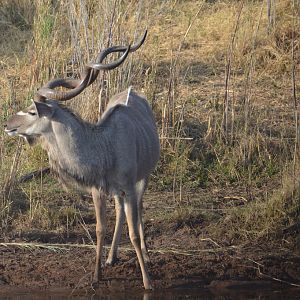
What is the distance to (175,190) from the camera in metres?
8.63

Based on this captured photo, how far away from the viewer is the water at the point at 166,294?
22.3 ft

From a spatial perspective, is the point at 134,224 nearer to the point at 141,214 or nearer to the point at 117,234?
the point at 117,234

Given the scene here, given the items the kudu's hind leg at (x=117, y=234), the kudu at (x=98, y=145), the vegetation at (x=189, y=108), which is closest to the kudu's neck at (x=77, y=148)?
the kudu at (x=98, y=145)

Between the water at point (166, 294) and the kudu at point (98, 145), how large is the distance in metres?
0.13

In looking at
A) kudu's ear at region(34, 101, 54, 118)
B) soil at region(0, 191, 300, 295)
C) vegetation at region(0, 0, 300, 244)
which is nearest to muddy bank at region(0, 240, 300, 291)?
soil at region(0, 191, 300, 295)

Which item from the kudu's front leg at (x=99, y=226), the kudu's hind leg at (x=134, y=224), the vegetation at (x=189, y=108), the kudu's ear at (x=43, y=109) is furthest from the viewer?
the vegetation at (x=189, y=108)

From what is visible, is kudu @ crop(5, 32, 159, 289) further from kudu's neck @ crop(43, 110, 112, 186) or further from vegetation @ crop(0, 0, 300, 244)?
vegetation @ crop(0, 0, 300, 244)

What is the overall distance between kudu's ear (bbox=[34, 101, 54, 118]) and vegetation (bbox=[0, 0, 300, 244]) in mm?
1489

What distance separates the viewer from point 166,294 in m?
6.85

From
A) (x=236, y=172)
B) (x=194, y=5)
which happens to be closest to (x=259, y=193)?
(x=236, y=172)

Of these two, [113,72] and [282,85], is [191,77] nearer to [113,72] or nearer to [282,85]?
[282,85]

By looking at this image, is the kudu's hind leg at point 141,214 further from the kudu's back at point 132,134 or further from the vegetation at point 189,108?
the vegetation at point 189,108

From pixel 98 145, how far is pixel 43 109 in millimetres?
507

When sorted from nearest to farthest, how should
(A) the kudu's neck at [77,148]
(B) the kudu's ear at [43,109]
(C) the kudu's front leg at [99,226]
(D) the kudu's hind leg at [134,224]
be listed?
(B) the kudu's ear at [43,109] → (A) the kudu's neck at [77,148] → (D) the kudu's hind leg at [134,224] → (C) the kudu's front leg at [99,226]
